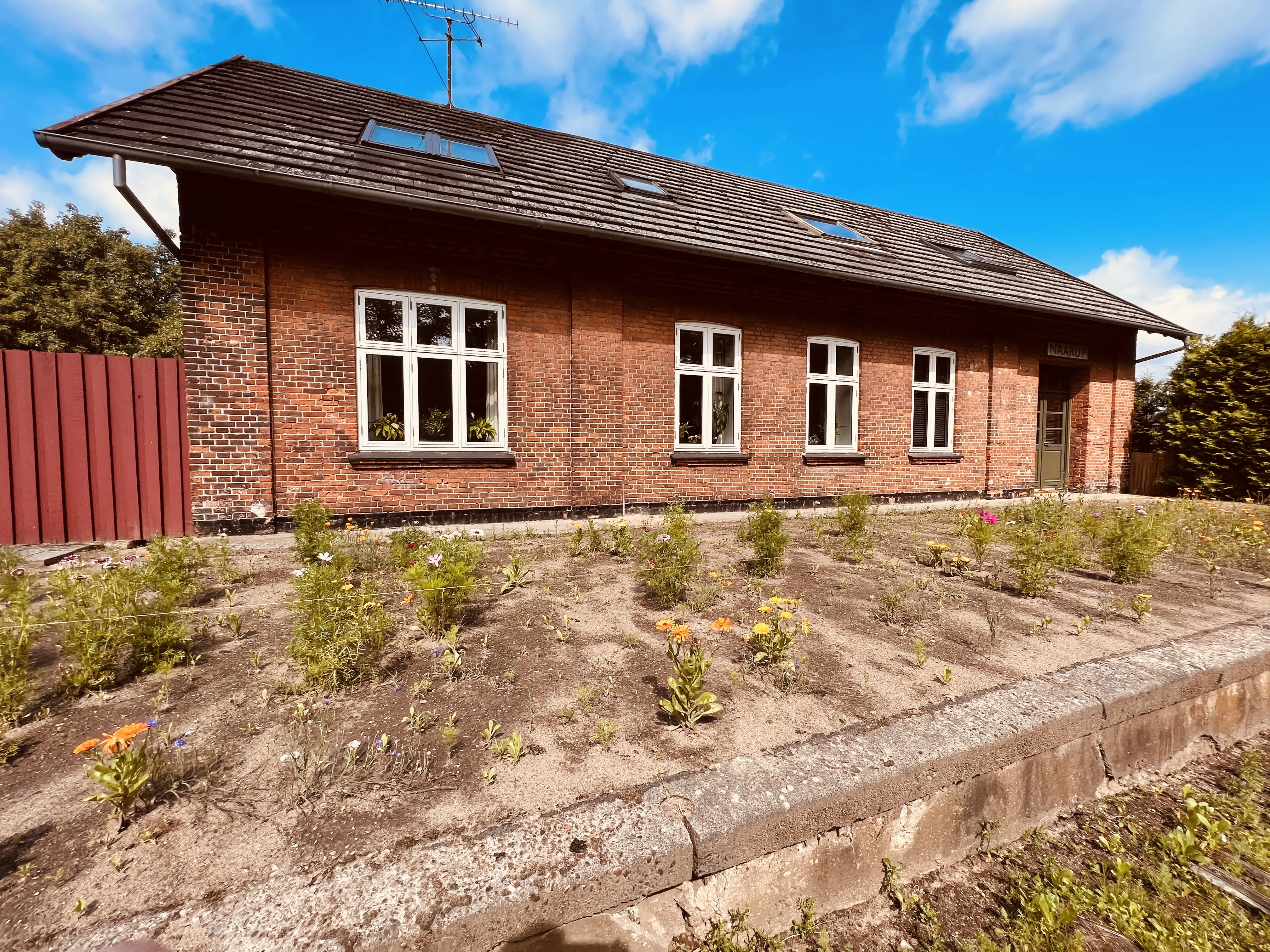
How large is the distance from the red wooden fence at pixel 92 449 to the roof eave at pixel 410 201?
1.94 m

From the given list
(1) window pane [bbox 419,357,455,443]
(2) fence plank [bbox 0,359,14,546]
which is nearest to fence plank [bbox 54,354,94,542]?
(2) fence plank [bbox 0,359,14,546]

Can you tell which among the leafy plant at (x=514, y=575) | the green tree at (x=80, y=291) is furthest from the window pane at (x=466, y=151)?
the green tree at (x=80, y=291)

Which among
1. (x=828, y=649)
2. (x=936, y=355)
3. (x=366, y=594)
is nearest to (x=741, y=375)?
(x=936, y=355)

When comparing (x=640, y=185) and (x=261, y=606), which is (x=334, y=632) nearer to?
(x=261, y=606)

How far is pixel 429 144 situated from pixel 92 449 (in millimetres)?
5597

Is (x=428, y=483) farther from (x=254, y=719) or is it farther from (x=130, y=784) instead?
(x=130, y=784)

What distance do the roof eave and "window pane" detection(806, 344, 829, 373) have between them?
106 cm

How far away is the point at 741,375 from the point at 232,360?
251 inches

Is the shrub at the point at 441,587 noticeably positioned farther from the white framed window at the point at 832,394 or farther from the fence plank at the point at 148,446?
the white framed window at the point at 832,394

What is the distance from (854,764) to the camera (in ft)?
5.76

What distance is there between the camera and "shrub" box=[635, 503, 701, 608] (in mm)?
3332

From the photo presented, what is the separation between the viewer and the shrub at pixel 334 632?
2289mm

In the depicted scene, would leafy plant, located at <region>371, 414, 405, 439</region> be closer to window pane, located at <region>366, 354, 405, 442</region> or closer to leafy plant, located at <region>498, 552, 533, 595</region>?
window pane, located at <region>366, 354, 405, 442</region>

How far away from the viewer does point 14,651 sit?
7.20 ft
